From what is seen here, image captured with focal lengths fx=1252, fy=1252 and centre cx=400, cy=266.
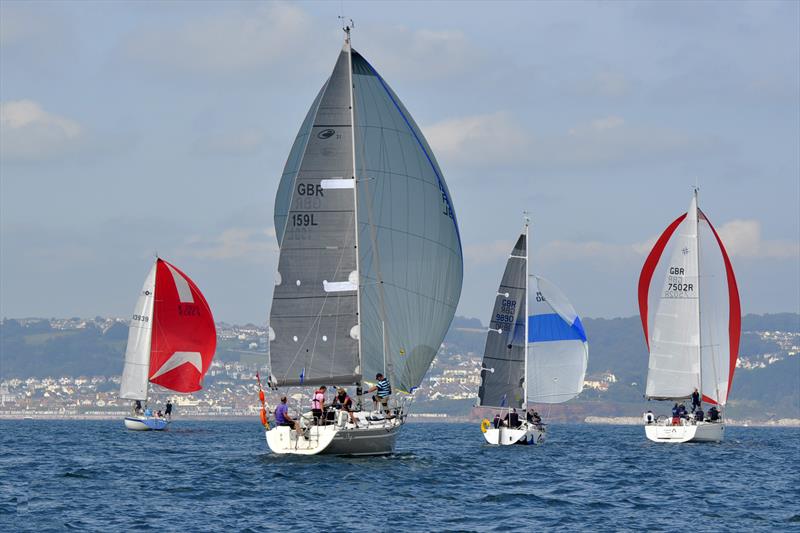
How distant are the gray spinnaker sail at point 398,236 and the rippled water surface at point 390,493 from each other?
11.2 ft

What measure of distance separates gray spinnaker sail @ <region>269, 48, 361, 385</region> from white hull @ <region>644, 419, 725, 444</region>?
22.3 meters

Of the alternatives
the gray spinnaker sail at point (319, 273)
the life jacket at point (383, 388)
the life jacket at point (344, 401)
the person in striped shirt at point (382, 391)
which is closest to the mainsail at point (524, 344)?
the person in striped shirt at point (382, 391)

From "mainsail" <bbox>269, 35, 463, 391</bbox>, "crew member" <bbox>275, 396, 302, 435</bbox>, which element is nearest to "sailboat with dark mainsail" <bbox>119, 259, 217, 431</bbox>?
"mainsail" <bbox>269, 35, 463, 391</bbox>

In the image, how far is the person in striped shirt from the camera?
117 ft

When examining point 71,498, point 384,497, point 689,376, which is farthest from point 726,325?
point 71,498

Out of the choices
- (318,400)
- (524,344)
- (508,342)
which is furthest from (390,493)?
(524,344)

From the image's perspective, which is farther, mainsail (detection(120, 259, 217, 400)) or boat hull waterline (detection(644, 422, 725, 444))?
mainsail (detection(120, 259, 217, 400))

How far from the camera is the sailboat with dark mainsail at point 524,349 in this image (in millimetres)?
53625

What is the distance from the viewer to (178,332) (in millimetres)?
68625

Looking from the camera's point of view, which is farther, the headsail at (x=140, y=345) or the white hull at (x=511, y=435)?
the headsail at (x=140, y=345)

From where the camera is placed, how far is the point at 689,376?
55406 mm

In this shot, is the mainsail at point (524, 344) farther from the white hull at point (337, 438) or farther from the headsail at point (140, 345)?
the headsail at point (140, 345)

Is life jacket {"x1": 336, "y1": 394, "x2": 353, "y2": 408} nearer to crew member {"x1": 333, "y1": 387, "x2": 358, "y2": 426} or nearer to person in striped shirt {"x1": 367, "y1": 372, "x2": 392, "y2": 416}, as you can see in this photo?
crew member {"x1": 333, "y1": 387, "x2": 358, "y2": 426}

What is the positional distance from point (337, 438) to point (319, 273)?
15.5 ft
